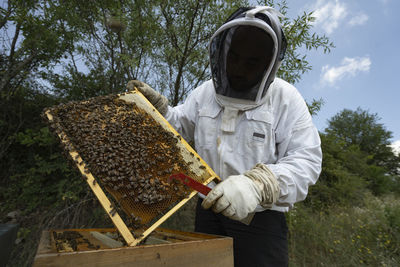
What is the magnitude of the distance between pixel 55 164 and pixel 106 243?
13.8 ft

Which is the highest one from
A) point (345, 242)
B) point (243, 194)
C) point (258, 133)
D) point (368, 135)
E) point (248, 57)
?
point (248, 57)

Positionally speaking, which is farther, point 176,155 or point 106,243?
point 176,155

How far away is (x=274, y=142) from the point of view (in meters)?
2.16

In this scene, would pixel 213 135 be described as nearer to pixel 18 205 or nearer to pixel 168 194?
pixel 168 194

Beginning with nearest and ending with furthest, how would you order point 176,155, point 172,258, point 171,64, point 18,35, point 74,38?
point 172,258 < point 176,155 < point 74,38 < point 171,64 < point 18,35

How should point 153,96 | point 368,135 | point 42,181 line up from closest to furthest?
1. point 153,96
2. point 42,181
3. point 368,135

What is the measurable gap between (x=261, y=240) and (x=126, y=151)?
145cm

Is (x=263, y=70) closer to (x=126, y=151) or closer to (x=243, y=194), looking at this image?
(x=243, y=194)

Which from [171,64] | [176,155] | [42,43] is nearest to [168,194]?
[176,155]

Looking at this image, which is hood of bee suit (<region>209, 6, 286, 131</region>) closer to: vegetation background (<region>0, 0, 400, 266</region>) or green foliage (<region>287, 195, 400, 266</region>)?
vegetation background (<region>0, 0, 400, 266</region>)

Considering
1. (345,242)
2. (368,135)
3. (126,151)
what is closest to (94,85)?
(126,151)

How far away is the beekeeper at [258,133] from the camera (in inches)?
77.2

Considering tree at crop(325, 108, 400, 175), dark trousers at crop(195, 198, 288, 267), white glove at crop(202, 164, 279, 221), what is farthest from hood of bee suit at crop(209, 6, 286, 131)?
tree at crop(325, 108, 400, 175)

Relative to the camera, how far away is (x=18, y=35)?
5270 mm
